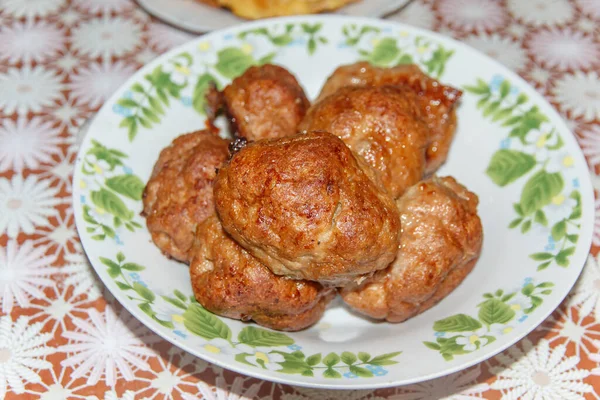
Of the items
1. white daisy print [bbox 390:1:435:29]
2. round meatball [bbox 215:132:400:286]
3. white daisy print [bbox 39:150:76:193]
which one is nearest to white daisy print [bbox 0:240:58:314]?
white daisy print [bbox 39:150:76:193]

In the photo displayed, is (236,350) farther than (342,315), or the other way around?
(342,315)

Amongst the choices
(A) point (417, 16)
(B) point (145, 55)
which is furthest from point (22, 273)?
(A) point (417, 16)

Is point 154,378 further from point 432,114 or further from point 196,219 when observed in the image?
point 432,114

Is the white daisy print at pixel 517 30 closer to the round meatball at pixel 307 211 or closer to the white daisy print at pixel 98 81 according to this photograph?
the white daisy print at pixel 98 81

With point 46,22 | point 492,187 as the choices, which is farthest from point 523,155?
point 46,22

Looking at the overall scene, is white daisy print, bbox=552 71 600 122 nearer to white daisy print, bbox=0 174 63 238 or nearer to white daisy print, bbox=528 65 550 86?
white daisy print, bbox=528 65 550 86

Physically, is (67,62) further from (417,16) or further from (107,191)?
(417,16)
